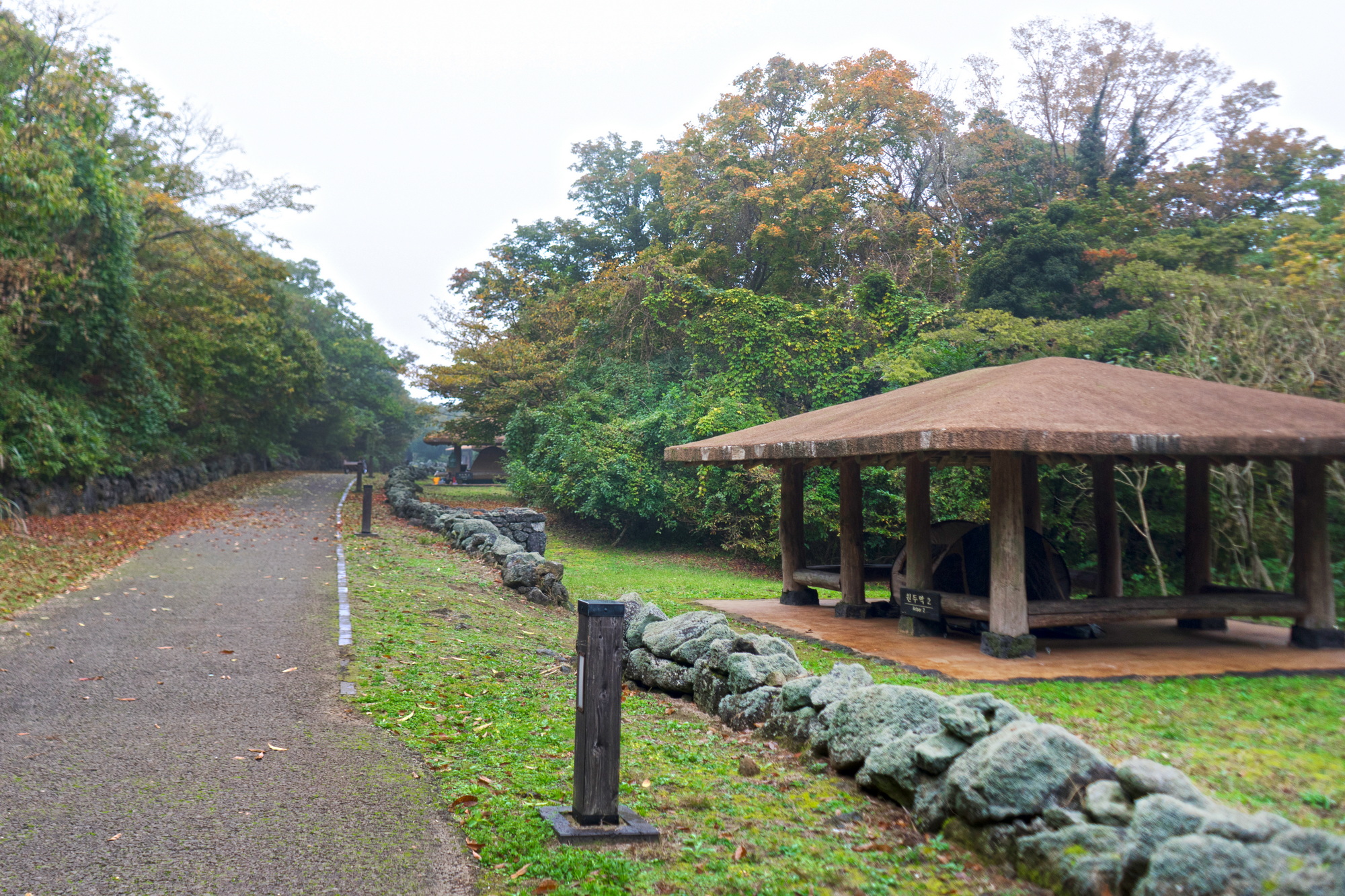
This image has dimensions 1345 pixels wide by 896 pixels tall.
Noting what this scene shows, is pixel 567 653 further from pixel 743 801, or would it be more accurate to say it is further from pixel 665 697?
pixel 743 801

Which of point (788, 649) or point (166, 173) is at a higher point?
point (166, 173)

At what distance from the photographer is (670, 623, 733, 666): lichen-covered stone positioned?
770cm

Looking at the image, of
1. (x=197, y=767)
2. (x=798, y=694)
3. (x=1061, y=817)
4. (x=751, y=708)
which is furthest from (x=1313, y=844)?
(x=197, y=767)

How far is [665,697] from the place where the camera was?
7.80m

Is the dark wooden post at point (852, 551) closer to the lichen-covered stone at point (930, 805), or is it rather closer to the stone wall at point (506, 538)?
the stone wall at point (506, 538)

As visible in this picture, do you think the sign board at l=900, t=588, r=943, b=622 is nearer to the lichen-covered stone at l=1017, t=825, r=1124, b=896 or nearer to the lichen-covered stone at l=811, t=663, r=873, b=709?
the lichen-covered stone at l=811, t=663, r=873, b=709

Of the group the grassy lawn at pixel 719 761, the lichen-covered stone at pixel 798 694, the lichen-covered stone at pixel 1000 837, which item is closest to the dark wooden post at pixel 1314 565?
the grassy lawn at pixel 719 761

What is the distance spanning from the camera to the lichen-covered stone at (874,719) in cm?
516

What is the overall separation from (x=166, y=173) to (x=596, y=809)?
2874 centimetres

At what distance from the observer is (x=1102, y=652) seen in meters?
9.59

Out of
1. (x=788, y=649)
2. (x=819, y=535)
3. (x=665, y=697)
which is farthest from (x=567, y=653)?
(x=819, y=535)

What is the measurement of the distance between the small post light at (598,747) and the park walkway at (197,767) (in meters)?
0.62

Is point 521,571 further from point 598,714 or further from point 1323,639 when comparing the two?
point 1323,639

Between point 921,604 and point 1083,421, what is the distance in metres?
3.10
